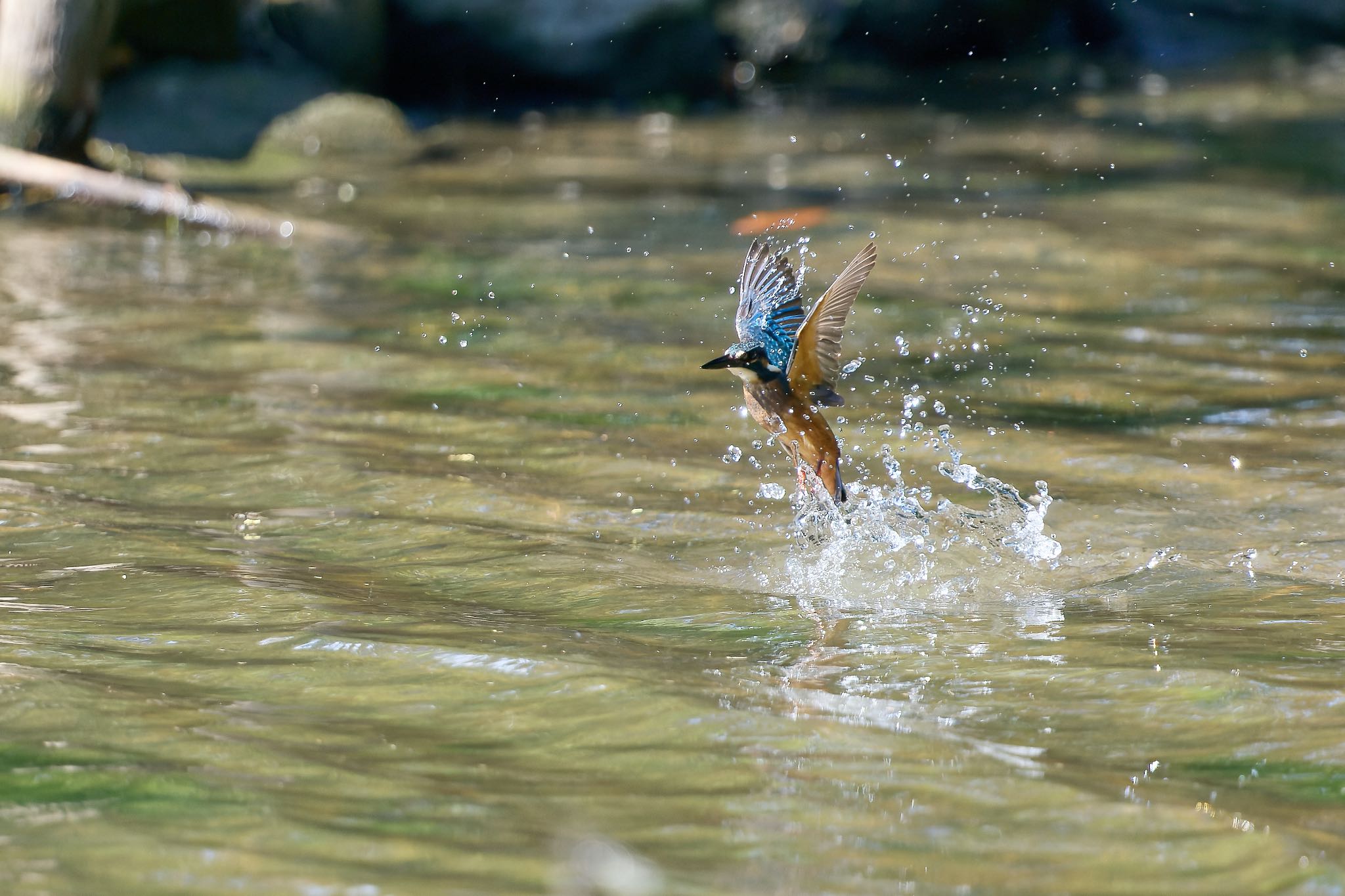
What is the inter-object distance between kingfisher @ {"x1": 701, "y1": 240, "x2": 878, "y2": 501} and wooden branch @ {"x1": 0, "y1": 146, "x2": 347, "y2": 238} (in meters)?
5.62

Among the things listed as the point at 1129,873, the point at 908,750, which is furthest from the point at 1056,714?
the point at 1129,873

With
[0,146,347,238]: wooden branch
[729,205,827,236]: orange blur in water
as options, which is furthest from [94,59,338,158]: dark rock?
[729,205,827,236]: orange blur in water

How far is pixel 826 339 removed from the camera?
13.8 ft

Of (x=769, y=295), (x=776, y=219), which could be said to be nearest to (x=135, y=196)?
(x=776, y=219)

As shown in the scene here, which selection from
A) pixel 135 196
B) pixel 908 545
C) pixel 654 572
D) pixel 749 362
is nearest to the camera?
pixel 749 362

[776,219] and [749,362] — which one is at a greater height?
[776,219]

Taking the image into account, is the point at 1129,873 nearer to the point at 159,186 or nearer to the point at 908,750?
the point at 908,750

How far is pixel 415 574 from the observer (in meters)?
4.19

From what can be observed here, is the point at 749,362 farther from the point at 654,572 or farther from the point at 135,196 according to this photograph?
the point at 135,196

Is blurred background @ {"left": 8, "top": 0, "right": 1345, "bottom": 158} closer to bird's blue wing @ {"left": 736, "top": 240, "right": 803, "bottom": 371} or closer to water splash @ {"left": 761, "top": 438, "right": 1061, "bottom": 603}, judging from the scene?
bird's blue wing @ {"left": 736, "top": 240, "right": 803, "bottom": 371}

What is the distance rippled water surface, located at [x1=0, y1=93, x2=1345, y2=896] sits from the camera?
2.55m

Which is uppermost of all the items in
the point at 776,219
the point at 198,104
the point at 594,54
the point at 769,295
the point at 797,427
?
the point at 594,54

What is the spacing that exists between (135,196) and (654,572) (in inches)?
244

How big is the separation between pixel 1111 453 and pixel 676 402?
165cm
